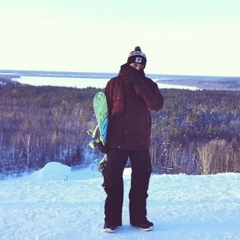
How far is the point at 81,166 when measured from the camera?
17078 mm

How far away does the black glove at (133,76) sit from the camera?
9.23 ft

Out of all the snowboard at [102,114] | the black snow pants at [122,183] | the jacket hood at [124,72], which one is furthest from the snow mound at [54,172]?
the jacket hood at [124,72]

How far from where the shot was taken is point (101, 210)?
3.51 meters

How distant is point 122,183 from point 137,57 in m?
0.96

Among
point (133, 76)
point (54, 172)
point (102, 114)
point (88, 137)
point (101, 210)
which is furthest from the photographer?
point (88, 137)

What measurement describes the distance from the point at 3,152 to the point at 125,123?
15774mm

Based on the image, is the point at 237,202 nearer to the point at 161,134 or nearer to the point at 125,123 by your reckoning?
the point at 125,123

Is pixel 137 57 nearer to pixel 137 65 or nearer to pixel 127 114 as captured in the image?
pixel 137 65

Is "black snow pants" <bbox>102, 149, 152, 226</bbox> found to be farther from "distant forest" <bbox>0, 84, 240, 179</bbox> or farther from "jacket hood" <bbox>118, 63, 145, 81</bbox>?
"distant forest" <bbox>0, 84, 240, 179</bbox>

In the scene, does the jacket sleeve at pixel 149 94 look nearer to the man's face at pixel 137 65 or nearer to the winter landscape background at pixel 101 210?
the man's face at pixel 137 65

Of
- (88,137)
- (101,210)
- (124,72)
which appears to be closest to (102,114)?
(124,72)

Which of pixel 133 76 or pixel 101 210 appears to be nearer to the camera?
pixel 133 76

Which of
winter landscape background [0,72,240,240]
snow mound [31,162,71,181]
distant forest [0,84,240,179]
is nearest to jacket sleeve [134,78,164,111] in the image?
winter landscape background [0,72,240,240]

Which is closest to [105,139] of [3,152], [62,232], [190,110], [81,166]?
[62,232]
